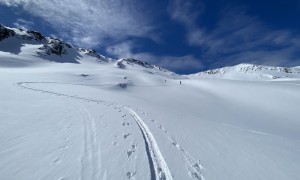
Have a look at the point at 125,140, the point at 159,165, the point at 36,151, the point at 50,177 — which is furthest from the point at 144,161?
the point at 36,151

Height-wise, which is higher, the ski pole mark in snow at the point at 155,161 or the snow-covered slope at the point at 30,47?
the snow-covered slope at the point at 30,47

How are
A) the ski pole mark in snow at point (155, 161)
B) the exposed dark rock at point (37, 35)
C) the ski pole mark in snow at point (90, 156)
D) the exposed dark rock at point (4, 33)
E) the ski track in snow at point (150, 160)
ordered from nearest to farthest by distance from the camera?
the ski pole mark in snow at point (90, 156) < the ski track in snow at point (150, 160) < the ski pole mark in snow at point (155, 161) < the exposed dark rock at point (4, 33) < the exposed dark rock at point (37, 35)

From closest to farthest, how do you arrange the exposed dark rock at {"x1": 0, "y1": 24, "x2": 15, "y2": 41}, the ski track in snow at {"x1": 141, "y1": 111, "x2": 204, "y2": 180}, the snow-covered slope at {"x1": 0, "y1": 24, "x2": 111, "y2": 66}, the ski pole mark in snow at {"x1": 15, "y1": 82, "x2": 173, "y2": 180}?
the ski pole mark in snow at {"x1": 15, "y1": 82, "x2": 173, "y2": 180} → the ski track in snow at {"x1": 141, "y1": 111, "x2": 204, "y2": 180} → the snow-covered slope at {"x1": 0, "y1": 24, "x2": 111, "y2": 66} → the exposed dark rock at {"x1": 0, "y1": 24, "x2": 15, "y2": 41}

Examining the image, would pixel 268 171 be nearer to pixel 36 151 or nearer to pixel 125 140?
pixel 125 140

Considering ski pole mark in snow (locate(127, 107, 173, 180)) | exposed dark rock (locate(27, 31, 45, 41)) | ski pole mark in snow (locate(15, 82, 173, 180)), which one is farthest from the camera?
exposed dark rock (locate(27, 31, 45, 41))

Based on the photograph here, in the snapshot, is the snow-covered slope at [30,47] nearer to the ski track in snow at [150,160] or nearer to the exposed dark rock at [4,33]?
the exposed dark rock at [4,33]

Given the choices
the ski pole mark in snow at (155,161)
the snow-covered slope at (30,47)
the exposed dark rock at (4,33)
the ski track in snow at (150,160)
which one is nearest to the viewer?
the ski track in snow at (150,160)

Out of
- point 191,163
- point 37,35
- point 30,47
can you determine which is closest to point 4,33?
point 37,35

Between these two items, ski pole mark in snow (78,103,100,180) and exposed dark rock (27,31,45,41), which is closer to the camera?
ski pole mark in snow (78,103,100,180)

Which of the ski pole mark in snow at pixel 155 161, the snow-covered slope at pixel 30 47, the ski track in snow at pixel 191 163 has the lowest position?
the ski track in snow at pixel 191 163

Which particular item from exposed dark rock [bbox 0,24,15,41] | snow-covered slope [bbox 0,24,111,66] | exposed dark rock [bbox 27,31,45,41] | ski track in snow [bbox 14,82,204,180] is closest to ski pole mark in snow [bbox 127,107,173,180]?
ski track in snow [bbox 14,82,204,180]

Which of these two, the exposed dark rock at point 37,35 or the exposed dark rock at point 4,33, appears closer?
the exposed dark rock at point 4,33

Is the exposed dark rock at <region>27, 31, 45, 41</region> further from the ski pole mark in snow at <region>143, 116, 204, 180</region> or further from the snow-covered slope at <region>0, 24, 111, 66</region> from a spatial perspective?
the ski pole mark in snow at <region>143, 116, 204, 180</region>

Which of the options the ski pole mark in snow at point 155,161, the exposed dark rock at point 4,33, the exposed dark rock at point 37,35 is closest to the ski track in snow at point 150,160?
the ski pole mark in snow at point 155,161
